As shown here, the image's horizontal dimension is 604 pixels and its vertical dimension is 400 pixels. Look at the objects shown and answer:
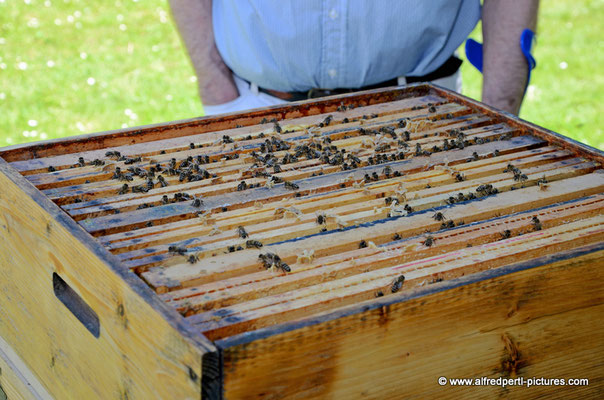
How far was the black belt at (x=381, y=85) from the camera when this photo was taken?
11.2ft

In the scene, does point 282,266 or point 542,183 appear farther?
point 542,183

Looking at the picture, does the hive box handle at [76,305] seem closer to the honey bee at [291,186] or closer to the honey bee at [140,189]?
the honey bee at [140,189]

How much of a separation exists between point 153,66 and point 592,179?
706cm

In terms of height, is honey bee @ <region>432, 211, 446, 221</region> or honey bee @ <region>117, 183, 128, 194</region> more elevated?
honey bee @ <region>432, 211, 446, 221</region>

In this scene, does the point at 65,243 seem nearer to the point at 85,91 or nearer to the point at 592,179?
the point at 592,179

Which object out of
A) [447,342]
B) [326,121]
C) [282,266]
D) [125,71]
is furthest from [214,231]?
[125,71]

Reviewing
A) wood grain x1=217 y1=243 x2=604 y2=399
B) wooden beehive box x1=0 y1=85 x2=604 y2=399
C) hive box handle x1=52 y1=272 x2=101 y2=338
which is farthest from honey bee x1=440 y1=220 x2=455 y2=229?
hive box handle x1=52 y1=272 x2=101 y2=338

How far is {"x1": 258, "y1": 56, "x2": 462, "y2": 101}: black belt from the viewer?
3414 mm

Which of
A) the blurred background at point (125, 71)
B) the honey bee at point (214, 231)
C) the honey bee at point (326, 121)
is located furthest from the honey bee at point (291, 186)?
the blurred background at point (125, 71)

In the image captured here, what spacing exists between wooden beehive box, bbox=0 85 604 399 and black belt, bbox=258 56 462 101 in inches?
30.0

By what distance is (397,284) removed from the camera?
170 cm

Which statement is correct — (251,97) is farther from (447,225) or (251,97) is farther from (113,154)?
(447,225)

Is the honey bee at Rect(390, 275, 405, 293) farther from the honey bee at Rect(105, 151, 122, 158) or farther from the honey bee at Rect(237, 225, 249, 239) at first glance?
the honey bee at Rect(105, 151, 122, 158)

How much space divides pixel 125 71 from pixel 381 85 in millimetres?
5613
